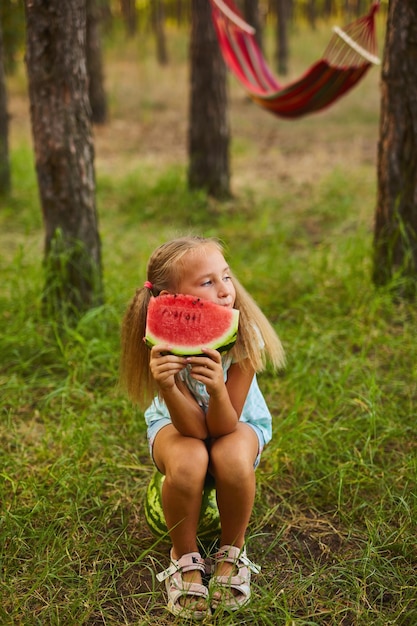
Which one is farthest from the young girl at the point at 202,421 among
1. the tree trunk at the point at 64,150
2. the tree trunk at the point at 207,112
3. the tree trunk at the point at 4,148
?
the tree trunk at the point at 4,148

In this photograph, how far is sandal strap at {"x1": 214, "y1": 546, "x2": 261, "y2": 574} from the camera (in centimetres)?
228

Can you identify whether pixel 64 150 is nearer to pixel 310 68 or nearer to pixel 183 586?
pixel 310 68

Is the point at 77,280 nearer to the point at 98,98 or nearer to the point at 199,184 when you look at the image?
the point at 199,184

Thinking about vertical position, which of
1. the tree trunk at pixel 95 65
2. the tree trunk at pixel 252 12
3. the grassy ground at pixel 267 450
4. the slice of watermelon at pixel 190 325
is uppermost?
the tree trunk at pixel 252 12

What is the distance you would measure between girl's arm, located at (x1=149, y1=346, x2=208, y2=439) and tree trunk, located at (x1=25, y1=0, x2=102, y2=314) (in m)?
1.87

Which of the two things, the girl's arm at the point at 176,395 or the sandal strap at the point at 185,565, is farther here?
the sandal strap at the point at 185,565

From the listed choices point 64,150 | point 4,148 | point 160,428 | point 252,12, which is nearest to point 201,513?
point 160,428

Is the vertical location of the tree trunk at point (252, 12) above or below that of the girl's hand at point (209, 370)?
above

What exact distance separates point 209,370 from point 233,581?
73 cm

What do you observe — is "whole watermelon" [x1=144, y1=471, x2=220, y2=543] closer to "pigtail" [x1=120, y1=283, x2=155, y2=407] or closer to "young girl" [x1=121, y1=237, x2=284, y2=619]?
"young girl" [x1=121, y1=237, x2=284, y2=619]

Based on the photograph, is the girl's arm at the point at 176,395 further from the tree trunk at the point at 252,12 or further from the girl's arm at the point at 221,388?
the tree trunk at the point at 252,12

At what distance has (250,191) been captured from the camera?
24.7ft

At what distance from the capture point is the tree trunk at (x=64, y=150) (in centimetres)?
367

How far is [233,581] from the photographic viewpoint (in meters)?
2.22
